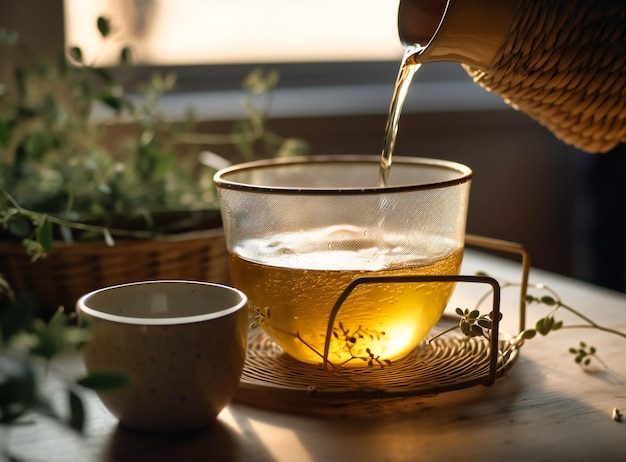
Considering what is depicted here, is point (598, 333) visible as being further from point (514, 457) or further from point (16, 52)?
point (16, 52)

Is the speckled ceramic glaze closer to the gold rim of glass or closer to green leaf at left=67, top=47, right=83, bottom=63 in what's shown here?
the gold rim of glass

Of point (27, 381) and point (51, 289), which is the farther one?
point (51, 289)

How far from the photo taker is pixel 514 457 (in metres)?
0.56

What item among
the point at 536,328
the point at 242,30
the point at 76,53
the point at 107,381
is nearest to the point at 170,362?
the point at 107,381

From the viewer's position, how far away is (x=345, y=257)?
0.67 metres

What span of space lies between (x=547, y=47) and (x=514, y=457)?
319 millimetres

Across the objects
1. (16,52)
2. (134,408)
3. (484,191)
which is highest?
(16,52)

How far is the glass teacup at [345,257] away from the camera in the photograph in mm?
648

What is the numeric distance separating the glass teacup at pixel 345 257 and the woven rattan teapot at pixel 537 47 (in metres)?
0.09

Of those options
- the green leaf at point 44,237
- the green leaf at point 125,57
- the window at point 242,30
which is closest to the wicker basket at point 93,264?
the green leaf at point 44,237

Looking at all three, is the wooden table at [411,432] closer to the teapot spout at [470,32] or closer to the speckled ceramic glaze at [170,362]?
the speckled ceramic glaze at [170,362]

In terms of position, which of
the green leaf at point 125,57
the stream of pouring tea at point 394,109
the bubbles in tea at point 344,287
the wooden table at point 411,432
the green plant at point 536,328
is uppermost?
the green leaf at point 125,57

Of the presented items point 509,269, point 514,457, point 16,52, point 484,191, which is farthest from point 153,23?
point 514,457

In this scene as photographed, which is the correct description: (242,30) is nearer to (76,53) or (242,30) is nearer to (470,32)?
(76,53)
